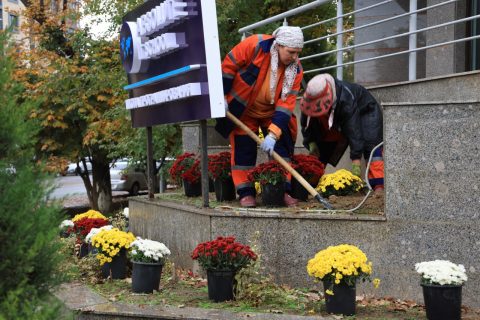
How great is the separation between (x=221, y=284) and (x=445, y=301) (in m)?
1.70

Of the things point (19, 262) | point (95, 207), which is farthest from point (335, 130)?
point (95, 207)

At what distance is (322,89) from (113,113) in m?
8.15

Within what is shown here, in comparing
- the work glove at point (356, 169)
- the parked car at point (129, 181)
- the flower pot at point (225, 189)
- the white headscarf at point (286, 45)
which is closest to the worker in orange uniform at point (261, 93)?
the white headscarf at point (286, 45)

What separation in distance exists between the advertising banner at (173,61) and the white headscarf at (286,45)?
1.93ft

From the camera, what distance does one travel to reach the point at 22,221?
288 centimetres

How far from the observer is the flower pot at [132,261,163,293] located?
6184 mm

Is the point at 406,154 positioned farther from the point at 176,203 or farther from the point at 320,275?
the point at 176,203

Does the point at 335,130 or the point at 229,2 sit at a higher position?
the point at 229,2

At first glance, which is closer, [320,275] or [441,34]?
[320,275]

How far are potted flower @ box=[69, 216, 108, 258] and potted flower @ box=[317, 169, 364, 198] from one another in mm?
2661

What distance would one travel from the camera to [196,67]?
6.97 meters

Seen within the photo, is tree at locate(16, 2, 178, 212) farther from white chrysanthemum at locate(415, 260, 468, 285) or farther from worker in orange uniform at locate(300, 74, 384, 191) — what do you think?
white chrysanthemum at locate(415, 260, 468, 285)

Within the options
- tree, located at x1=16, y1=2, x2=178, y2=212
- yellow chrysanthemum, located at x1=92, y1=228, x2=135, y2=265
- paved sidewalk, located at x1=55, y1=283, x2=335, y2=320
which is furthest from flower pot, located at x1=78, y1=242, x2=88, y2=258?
tree, located at x1=16, y1=2, x2=178, y2=212

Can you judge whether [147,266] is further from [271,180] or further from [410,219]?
[410,219]
